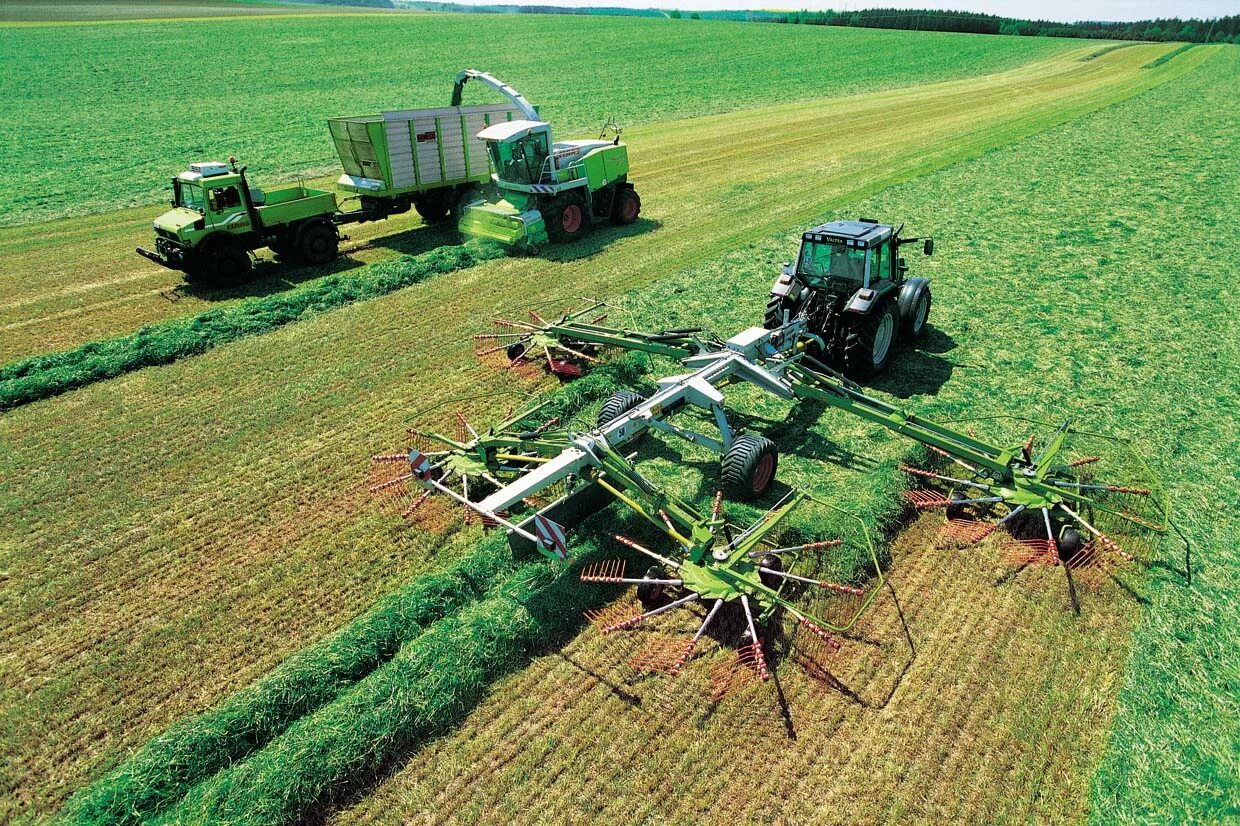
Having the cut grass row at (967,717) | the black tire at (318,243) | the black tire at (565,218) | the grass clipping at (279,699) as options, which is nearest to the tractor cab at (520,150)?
the black tire at (565,218)

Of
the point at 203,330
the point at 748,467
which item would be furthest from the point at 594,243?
the point at 748,467

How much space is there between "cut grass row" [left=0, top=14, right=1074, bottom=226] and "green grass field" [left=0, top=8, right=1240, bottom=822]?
12.3 m

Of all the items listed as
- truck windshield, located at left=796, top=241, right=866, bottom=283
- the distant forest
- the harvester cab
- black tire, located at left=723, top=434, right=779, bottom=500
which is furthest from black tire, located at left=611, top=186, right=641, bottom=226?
the distant forest

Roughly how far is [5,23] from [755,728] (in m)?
85.9

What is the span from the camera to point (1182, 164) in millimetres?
24203

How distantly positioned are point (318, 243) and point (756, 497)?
13269mm

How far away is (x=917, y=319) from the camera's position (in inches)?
485

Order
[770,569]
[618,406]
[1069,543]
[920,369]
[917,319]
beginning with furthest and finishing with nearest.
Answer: [917,319]
[920,369]
[618,406]
[1069,543]
[770,569]

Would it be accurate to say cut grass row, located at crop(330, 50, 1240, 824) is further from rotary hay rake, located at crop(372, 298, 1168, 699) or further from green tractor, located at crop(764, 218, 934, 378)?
green tractor, located at crop(764, 218, 934, 378)

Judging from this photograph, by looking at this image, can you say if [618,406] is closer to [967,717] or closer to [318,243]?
[967,717]

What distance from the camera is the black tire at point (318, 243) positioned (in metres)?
17.3

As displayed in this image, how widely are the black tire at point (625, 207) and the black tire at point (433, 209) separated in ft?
15.2

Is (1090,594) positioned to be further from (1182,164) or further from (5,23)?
(5,23)

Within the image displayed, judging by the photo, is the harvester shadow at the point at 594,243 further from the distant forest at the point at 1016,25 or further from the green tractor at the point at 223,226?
the distant forest at the point at 1016,25
